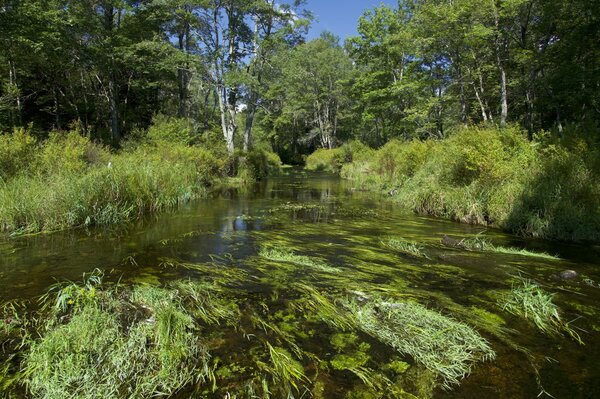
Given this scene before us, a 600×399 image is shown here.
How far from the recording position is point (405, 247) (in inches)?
294

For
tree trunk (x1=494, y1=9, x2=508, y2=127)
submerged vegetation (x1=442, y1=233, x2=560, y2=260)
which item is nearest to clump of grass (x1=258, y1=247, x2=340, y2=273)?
submerged vegetation (x1=442, y1=233, x2=560, y2=260)

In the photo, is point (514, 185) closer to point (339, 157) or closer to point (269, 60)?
point (269, 60)

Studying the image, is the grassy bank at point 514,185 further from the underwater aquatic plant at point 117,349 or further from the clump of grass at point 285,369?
the underwater aquatic plant at point 117,349

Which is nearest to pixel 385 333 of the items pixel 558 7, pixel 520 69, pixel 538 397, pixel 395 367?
pixel 395 367

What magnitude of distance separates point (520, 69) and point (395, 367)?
85.3 feet

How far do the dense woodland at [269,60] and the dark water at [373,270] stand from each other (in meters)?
7.63

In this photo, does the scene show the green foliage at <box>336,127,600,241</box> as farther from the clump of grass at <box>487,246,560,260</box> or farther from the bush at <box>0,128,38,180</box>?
the bush at <box>0,128,38,180</box>

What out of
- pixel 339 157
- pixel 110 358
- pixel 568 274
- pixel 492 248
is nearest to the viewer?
pixel 110 358

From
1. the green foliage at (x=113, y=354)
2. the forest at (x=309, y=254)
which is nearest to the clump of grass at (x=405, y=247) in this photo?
the forest at (x=309, y=254)

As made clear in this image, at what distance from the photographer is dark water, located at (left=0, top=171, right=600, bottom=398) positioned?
3.32 metres

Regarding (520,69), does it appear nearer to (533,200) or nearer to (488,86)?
(488,86)

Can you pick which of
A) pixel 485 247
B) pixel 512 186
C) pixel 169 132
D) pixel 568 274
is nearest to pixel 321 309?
pixel 568 274

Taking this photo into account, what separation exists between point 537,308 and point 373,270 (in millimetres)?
2336

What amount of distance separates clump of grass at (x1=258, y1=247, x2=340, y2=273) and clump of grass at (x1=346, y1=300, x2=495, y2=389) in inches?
59.8
